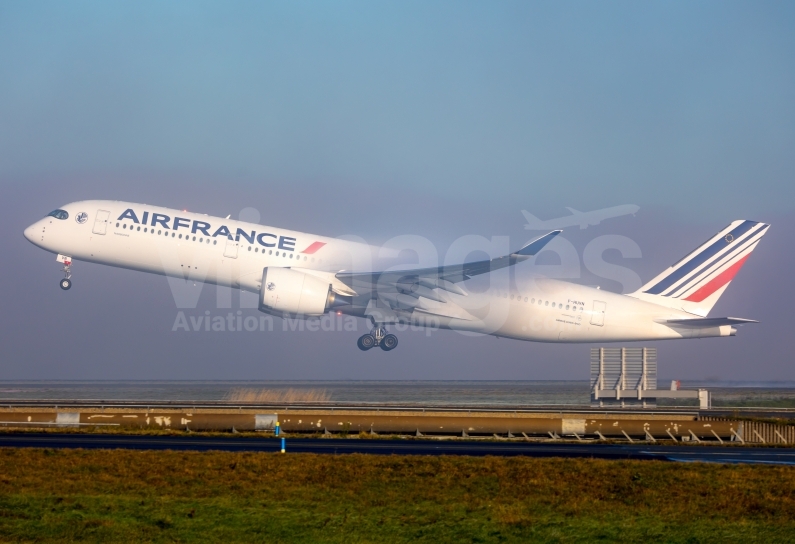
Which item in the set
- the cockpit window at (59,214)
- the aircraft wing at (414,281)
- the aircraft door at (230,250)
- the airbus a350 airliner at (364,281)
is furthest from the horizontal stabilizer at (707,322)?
the cockpit window at (59,214)

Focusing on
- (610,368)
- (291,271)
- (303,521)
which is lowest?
(303,521)

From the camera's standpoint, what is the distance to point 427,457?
1969 cm

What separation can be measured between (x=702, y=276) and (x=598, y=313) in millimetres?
6205

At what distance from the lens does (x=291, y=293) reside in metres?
39.0

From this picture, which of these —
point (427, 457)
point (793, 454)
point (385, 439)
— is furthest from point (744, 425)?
point (427, 457)

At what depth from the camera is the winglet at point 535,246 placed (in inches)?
1410

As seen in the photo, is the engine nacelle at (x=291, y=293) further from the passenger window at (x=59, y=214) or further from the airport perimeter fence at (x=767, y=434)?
the airport perimeter fence at (x=767, y=434)

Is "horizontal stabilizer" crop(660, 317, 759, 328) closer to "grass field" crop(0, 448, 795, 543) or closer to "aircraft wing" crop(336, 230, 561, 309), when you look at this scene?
"aircraft wing" crop(336, 230, 561, 309)

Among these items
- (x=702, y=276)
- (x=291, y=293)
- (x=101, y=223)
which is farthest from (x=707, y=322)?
(x=101, y=223)

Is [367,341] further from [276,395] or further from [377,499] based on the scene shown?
[377,499]

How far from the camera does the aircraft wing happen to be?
4016cm

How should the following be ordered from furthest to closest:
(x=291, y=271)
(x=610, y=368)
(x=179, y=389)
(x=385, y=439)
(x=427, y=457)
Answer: (x=179, y=389) < (x=610, y=368) < (x=291, y=271) < (x=385, y=439) < (x=427, y=457)

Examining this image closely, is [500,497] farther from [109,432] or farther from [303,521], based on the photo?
[109,432]

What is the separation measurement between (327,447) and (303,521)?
8954 millimetres
